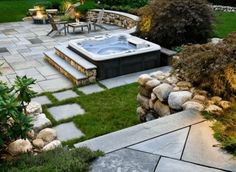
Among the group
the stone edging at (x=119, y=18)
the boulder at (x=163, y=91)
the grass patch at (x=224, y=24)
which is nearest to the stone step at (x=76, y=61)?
the boulder at (x=163, y=91)

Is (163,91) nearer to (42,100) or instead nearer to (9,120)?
(9,120)

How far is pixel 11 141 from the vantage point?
4223 mm

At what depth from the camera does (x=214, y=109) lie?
15.1ft

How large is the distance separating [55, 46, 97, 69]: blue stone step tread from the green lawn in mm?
924

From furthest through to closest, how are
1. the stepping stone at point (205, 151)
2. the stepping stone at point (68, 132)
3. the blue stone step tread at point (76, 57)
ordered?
the blue stone step tread at point (76, 57)
the stepping stone at point (68, 132)
the stepping stone at point (205, 151)

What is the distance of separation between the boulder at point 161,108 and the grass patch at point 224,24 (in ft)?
18.4

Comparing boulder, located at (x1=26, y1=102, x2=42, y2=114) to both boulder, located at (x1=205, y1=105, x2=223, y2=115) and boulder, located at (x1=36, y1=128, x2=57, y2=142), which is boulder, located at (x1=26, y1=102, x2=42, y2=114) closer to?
boulder, located at (x1=36, y1=128, x2=57, y2=142)

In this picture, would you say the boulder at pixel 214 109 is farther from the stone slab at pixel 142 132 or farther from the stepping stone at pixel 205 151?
the stepping stone at pixel 205 151

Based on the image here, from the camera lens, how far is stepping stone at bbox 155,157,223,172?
139 inches

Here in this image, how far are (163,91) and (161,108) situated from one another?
0.91 feet

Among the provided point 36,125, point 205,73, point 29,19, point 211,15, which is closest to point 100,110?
point 36,125

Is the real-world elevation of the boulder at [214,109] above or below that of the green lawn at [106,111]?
above

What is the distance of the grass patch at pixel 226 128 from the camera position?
12.6ft

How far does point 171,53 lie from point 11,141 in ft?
A: 18.3
